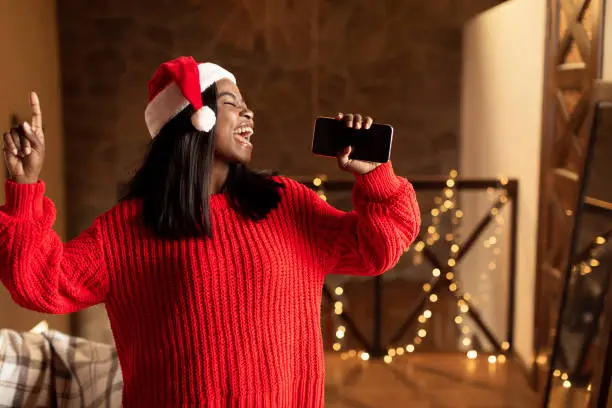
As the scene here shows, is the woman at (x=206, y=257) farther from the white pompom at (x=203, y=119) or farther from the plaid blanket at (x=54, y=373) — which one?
the plaid blanket at (x=54, y=373)

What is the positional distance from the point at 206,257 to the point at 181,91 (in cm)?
27

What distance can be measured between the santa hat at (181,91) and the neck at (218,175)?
0.30 ft

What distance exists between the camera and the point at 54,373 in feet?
6.35

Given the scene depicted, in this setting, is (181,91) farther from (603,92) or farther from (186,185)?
(603,92)

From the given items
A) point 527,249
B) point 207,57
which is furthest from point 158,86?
point 207,57

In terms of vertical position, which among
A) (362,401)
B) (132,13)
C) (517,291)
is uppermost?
(132,13)

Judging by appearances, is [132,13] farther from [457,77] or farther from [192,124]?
[192,124]

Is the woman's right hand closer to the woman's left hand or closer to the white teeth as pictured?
the white teeth

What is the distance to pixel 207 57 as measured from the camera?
4.28 meters

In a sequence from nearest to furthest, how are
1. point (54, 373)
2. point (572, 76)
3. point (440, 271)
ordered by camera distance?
point (54, 373) < point (572, 76) < point (440, 271)

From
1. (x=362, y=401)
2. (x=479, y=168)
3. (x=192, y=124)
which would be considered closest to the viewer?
(x=192, y=124)

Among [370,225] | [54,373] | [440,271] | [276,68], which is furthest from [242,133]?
[276,68]

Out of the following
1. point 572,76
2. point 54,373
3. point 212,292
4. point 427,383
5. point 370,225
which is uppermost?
point 572,76

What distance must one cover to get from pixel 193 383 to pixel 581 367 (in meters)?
1.38
